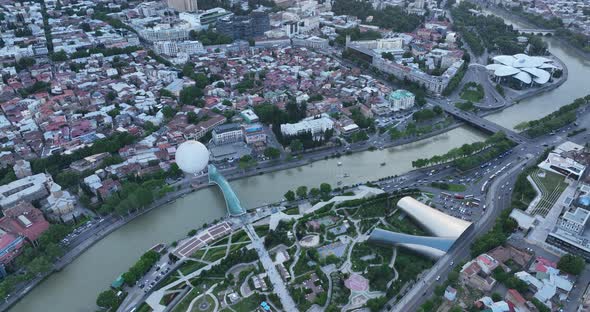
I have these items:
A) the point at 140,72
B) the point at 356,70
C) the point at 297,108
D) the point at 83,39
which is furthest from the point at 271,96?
the point at 83,39

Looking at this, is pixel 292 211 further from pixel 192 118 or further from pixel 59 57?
pixel 59 57

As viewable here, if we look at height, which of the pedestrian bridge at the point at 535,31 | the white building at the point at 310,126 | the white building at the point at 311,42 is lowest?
the white building at the point at 310,126

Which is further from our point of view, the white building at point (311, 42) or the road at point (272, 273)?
the white building at point (311, 42)

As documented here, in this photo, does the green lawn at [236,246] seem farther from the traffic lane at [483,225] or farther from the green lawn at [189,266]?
the traffic lane at [483,225]

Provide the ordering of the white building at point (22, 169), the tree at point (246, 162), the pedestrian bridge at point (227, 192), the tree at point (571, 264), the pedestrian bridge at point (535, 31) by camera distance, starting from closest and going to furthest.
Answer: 1. the tree at point (571, 264)
2. the pedestrian bridge at point (227, 192)
3. the white building at point (22, 169)
4. the tree at point (246, 162)
5. the pedestrian bridge at point (535, 31)

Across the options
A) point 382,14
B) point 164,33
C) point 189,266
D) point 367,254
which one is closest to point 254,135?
point 189,266

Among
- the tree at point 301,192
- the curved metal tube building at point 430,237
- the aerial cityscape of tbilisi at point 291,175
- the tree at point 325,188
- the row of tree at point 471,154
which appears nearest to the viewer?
the aerial cityscape of tbilisi at point 291,175

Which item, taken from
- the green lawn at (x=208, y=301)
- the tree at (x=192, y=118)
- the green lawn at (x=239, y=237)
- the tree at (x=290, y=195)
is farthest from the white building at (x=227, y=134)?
the green lawn at (x=208, y=301)
